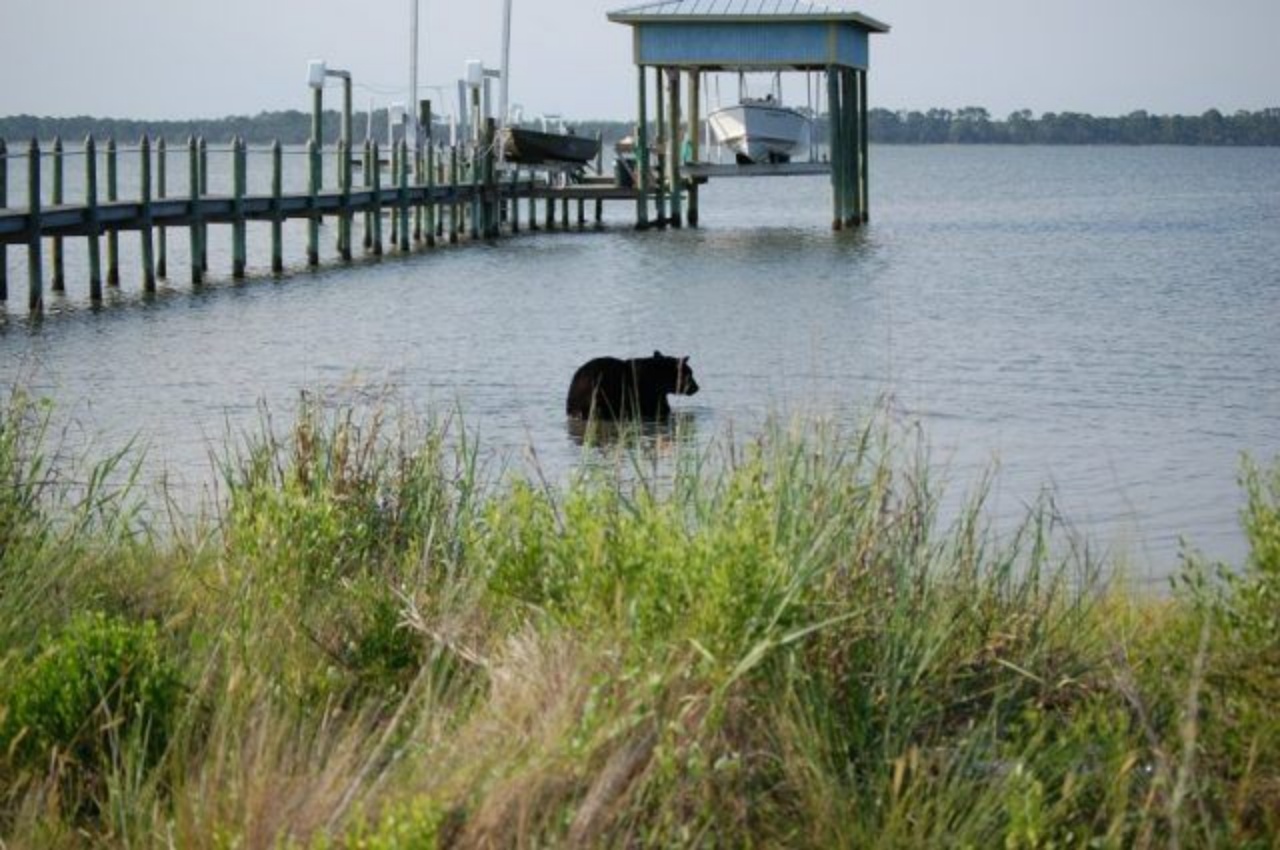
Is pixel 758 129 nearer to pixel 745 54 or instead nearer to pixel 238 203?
pixel 745 54

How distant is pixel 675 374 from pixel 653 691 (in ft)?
44.1

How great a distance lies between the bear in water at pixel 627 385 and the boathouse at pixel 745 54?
33.2m

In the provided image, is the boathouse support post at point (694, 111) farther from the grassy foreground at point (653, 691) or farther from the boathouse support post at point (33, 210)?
the grassy foreground at point (653, 691)

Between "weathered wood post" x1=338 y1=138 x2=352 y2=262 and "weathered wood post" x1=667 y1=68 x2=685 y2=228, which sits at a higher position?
"weathered wood post" x1=667 y1=68 x2=685 y2=228

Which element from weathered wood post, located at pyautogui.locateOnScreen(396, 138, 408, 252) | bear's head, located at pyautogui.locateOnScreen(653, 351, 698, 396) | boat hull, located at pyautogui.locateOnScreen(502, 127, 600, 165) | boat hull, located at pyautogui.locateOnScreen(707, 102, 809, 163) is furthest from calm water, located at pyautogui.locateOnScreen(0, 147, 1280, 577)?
boat hull, located at pyautogui.locateOnScreen(707, 102, 809, 163)

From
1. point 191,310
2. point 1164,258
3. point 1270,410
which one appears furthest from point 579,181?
point 1270,410

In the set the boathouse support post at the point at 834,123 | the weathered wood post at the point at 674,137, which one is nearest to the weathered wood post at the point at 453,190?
the weathered wood post at the point at 674,137

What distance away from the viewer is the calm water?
17.2 meters

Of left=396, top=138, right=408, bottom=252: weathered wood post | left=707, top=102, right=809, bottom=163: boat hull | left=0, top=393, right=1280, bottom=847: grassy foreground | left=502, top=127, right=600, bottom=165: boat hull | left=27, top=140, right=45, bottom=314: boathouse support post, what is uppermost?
left=707, top=102, right=809, bottom=163: boat hull

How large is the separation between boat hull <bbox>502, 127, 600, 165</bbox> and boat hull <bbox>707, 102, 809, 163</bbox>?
3691 millimetres

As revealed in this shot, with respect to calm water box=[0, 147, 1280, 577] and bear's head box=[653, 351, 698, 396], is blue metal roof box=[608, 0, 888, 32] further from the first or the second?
bear's head box=[653, 351, 698, 396]

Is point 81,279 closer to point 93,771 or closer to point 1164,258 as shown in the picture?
point 1164,258

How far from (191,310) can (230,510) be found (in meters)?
24.9

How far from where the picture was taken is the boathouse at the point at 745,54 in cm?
5122
